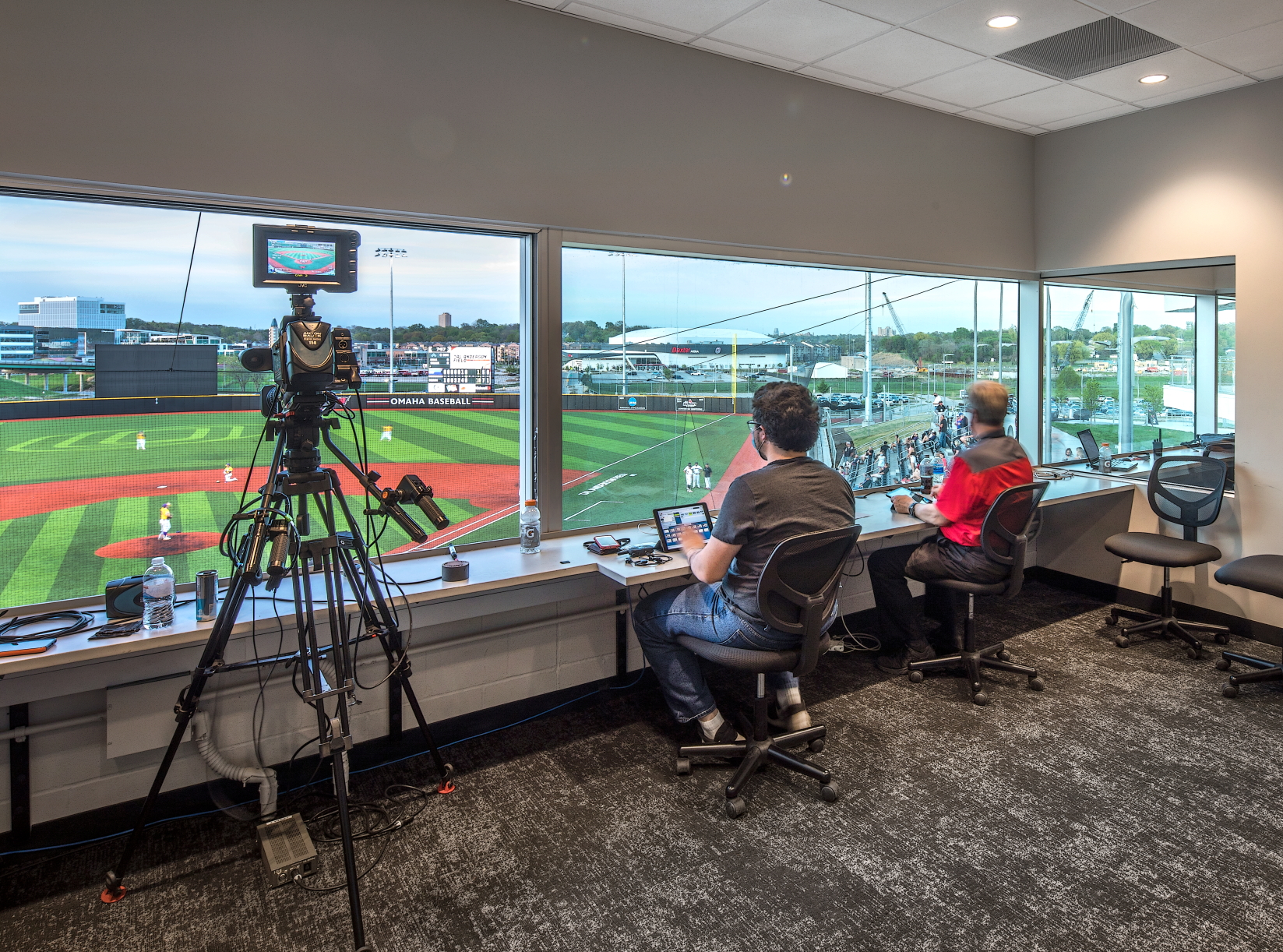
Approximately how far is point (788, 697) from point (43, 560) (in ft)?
8.42

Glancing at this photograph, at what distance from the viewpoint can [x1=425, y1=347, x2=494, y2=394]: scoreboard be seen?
122 inches

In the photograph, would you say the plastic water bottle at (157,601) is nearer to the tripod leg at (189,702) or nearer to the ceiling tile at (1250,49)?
the tripod leg at (189,702)

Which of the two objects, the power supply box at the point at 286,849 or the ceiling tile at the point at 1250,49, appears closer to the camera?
the power supply box at the point at 286,849

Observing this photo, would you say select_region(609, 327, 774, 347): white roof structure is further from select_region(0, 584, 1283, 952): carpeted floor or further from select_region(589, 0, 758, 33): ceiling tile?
select_region(0, 584, 1283, 952): carpeted floor

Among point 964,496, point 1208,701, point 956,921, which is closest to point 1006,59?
point 964,496

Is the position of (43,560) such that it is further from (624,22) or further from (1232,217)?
(1232,217)

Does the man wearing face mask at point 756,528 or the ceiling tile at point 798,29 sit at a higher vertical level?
the ceiling tile at point 798,29

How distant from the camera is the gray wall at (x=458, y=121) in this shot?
2.27m

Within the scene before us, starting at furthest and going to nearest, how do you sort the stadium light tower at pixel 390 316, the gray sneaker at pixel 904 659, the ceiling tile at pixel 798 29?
the gray sneaker at pixel 904 659, the ceiling tile at pixel 798 29, the stadium light tower at pixel 390 316

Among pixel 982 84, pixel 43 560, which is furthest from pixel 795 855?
pixel 982 84

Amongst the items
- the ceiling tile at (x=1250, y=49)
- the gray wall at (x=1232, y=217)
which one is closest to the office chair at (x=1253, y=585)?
the gray wall at (x=1232, y=217)

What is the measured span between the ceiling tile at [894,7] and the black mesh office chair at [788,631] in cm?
210

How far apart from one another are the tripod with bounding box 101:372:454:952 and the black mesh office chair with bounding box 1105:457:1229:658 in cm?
366

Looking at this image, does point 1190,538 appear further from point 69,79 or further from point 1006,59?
point 69,79
